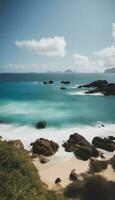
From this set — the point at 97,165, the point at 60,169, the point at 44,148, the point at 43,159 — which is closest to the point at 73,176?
the point at 60,169

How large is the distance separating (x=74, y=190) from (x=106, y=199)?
8.17ft

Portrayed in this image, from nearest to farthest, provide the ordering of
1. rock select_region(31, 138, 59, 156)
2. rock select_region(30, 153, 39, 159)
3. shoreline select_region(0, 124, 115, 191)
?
shoreline select_region(0, 124, 115, 191), rock select_region(30, 153, 39, 159), rock select_region(31, 138, 59, 156)

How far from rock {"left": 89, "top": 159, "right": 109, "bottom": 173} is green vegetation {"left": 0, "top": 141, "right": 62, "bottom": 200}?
9.02m

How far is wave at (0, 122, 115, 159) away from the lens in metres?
31.2

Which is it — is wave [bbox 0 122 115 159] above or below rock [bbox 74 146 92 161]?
below

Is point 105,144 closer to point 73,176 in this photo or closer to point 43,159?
point 43,159

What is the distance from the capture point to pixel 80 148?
81.5ft

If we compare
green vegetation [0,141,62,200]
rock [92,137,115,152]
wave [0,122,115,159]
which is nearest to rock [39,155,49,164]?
wave [0,122,115,159]

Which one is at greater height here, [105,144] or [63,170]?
[105,144]

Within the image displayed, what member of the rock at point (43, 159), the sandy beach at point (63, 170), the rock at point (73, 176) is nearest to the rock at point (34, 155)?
the rock at point (43, 159)

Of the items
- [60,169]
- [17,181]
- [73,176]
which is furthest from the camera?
[60,169]

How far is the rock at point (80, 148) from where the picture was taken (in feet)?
79.4

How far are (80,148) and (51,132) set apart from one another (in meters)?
9.78

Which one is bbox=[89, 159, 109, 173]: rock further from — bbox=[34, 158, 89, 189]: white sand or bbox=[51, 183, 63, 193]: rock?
bbox=[51, 183, 63, 193]: rock
